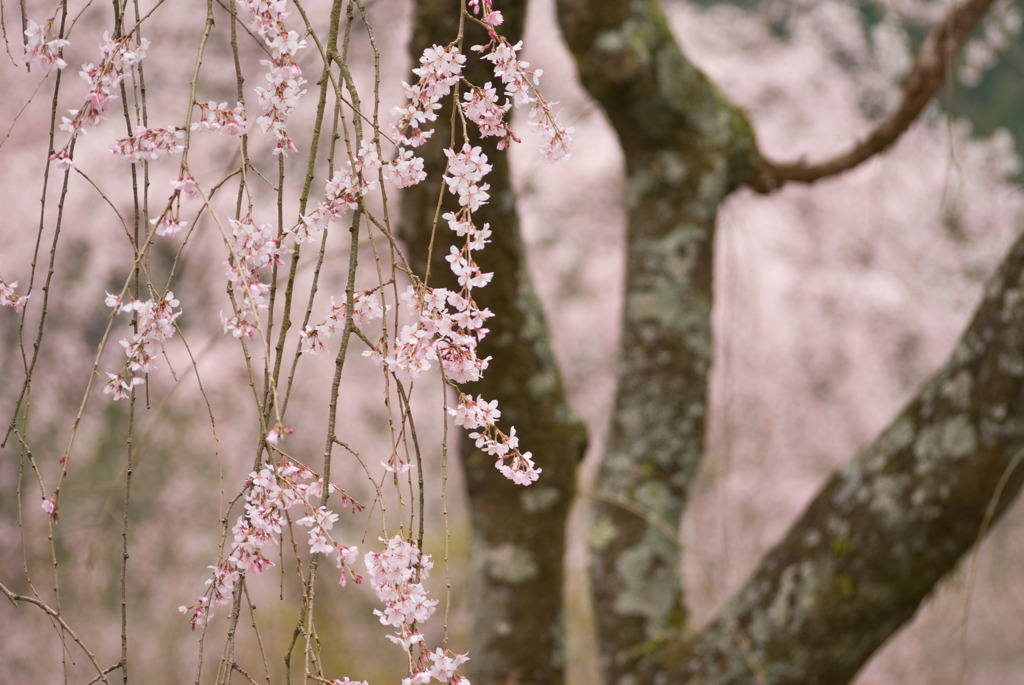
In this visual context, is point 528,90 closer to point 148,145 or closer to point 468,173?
point 468,173

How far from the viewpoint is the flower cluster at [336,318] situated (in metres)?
0.73

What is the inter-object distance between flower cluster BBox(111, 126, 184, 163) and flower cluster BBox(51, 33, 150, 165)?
31 mm

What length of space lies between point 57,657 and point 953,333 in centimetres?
568

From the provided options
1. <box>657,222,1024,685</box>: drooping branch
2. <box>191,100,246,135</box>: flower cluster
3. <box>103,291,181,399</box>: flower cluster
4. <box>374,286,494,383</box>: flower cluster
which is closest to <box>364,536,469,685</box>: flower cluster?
<box>374,286,494,383</box>: flower cluster

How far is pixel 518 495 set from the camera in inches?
59.8

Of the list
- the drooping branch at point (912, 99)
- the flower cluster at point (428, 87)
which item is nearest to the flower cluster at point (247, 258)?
the flower cluster at point (428, 87)

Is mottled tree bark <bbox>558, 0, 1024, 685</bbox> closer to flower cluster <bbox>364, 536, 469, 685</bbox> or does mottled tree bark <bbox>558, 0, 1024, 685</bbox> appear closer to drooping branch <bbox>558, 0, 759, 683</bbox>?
drooping branch <bbox>558, 0, 759, 683</bbox>

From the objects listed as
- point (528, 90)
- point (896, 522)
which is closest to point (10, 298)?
point (528, 90)

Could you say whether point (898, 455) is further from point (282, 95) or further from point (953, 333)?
point (953, 333)

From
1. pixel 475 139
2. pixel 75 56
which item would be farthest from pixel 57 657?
pixel 475 139

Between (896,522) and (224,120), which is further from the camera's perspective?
(896,522)

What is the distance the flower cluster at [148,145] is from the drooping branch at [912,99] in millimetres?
1448

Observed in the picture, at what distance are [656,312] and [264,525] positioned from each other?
1.32 meters

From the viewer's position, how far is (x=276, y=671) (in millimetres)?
4527
